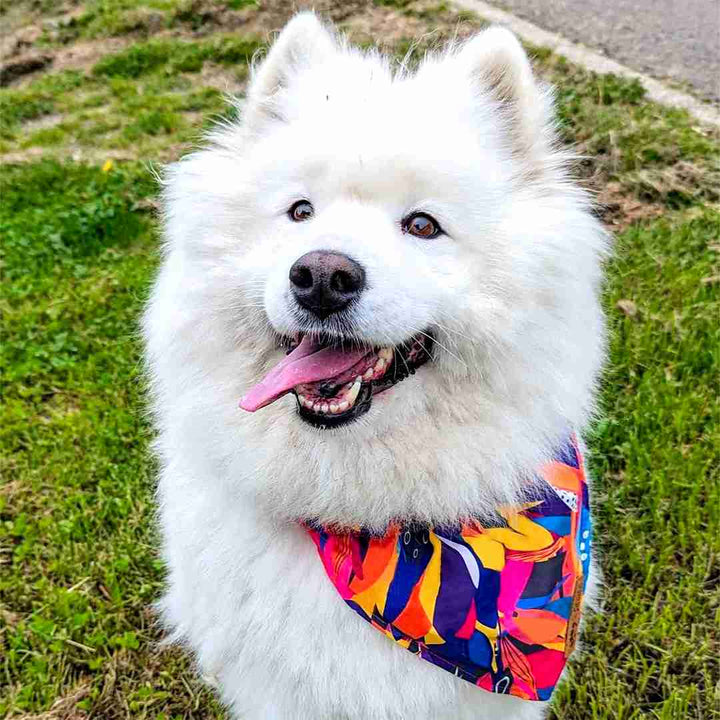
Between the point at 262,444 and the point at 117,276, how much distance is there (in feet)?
10.4

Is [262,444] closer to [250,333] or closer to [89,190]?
[250,333]

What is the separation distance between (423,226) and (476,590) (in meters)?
1.07

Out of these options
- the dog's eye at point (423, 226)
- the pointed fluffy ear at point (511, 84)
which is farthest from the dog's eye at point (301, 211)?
the pointed fluffy ear at point (511, 84)

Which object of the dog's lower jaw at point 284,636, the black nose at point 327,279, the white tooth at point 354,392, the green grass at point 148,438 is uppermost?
the black nose at point 327,279

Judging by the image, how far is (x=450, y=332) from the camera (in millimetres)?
1842

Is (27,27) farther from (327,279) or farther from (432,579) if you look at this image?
(432,579)

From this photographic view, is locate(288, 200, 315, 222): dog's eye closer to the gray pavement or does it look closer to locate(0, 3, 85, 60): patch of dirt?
the gray pavement

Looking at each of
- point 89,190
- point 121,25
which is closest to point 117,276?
point 89,190

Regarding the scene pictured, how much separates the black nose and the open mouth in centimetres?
19

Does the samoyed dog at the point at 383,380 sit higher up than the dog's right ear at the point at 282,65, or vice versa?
the dog's right ear at the point at 282,65

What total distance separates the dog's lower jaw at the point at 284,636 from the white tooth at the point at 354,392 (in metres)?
0.50

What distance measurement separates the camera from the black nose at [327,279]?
169 cm

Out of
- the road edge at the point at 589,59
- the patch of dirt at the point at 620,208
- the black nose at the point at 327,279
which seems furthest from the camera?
the road edge at the point at 589,59

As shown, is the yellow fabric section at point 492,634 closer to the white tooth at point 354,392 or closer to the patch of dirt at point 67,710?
the white tooth at point 354,392
